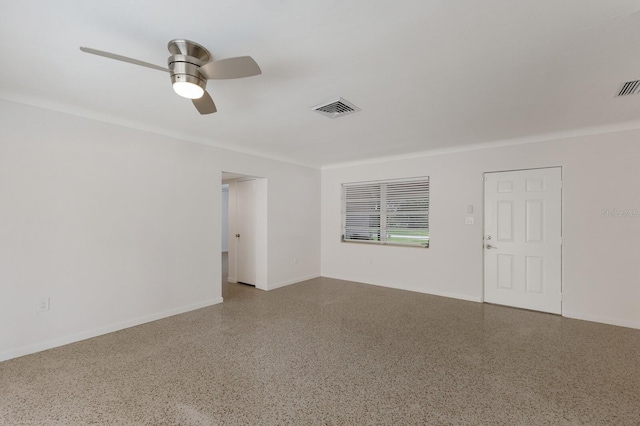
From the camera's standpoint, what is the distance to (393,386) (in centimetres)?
230

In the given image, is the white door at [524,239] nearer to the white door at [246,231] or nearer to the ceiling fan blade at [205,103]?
the white door at [246,231]

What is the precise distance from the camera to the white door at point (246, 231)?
217 inches

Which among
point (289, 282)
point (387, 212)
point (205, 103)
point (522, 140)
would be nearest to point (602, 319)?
point (522, 140)

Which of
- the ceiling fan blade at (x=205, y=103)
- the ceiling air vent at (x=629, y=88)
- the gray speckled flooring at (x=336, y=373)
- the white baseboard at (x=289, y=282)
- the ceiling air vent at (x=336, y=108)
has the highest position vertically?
the ceiling air vent at (x=629, y=88)

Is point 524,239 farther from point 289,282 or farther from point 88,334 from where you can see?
point 88,334

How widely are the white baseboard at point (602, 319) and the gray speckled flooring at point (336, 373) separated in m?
0.16

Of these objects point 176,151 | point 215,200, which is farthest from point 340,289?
point 176,151

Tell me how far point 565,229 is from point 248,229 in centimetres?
502

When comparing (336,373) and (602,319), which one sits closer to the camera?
(336,373)

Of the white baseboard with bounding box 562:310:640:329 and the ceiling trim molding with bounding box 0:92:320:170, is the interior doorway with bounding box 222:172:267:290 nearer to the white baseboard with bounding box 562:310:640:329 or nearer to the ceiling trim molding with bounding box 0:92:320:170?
the ceiling trim molding with bounding box 0:92:320:170

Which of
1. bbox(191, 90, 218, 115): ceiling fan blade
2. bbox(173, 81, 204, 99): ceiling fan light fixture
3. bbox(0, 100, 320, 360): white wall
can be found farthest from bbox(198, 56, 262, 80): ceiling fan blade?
bbox(0, 100, 320, 360): white wall

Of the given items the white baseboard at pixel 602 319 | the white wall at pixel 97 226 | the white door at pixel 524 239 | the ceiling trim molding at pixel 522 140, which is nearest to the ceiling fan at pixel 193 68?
the white wall at pixel 97 226

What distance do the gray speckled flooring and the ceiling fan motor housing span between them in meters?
2.28

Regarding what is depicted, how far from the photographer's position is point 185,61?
189 cm
